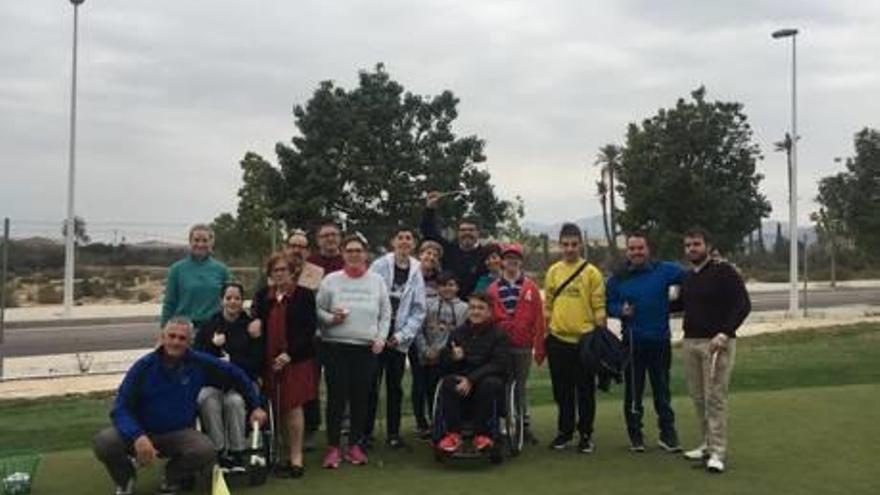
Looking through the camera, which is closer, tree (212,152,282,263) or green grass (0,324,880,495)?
green grass (0,324,880,495)

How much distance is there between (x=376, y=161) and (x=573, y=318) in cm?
2292

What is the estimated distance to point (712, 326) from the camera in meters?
7.72

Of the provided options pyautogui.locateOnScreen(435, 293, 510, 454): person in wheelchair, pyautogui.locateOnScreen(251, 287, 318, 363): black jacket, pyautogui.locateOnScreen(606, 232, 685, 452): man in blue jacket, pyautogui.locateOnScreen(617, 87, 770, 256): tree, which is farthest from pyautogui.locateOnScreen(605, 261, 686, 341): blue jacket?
pyautogui.locateOnScreen(617, 87, 770, 256): tree

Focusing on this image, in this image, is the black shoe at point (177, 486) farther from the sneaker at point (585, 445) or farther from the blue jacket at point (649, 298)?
the blue jacket at point (649, 298)

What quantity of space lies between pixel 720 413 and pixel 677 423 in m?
2.09

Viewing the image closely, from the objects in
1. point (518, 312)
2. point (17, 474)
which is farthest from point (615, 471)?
point (17, 474)

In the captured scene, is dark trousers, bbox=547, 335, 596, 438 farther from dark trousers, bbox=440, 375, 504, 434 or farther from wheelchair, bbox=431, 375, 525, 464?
dark trousers, bbox=440, 375, 504, 434

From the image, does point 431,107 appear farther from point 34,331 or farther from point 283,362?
point 283,362

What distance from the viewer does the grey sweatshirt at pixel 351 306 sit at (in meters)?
7.87

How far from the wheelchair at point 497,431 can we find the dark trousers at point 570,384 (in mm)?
387

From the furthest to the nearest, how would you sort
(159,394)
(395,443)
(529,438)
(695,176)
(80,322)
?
(695,176) < (80,322) < (529,438) < (395,443) < (159,394)

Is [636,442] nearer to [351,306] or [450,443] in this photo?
[450,443]

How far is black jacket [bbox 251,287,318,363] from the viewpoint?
7.66 metres

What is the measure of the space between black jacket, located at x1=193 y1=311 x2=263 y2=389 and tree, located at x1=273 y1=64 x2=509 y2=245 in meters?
21.8
